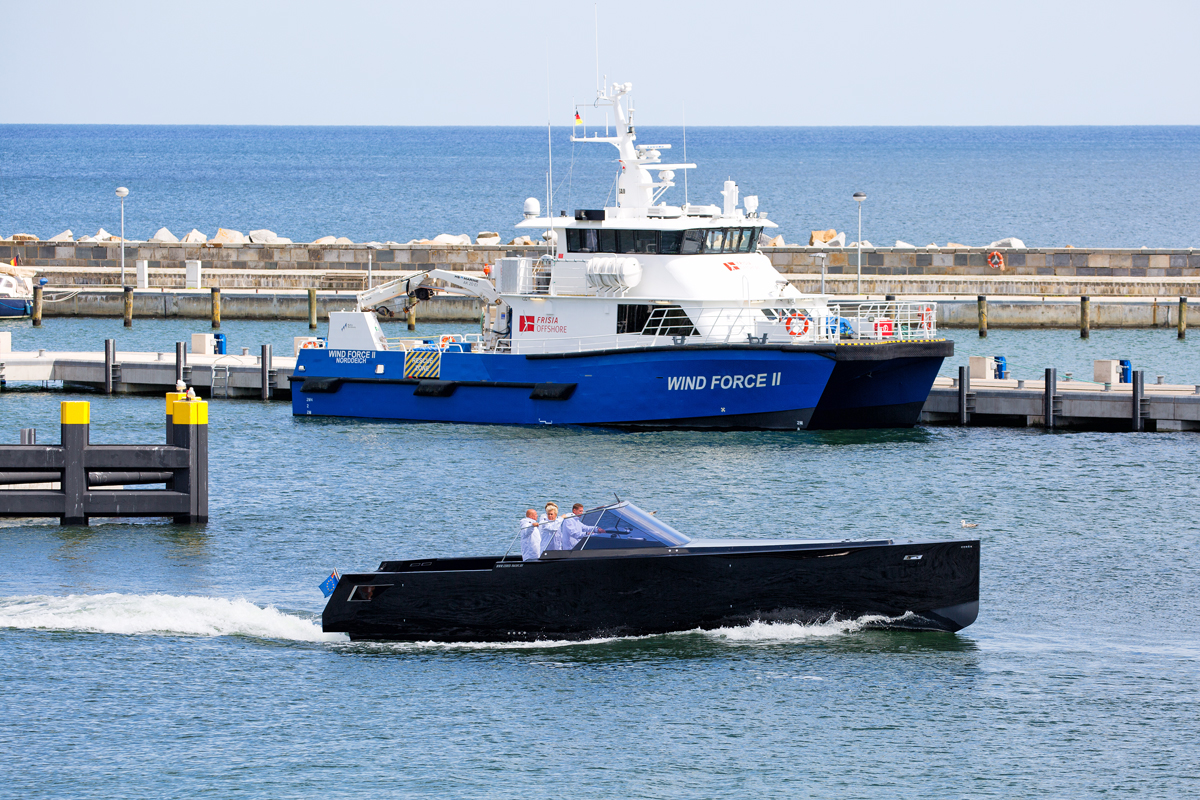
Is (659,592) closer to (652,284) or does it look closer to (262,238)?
(652,284)

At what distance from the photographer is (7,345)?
135 ft

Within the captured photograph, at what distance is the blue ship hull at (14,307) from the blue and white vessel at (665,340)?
25.7m

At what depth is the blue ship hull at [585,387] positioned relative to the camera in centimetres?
3188

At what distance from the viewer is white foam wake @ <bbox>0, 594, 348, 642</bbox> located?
19.6m

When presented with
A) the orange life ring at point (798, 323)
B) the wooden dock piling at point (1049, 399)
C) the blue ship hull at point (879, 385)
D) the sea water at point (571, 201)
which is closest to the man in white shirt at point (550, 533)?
the blue ship hull at point (879, 385)

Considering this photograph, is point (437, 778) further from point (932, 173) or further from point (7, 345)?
point (932, 173)

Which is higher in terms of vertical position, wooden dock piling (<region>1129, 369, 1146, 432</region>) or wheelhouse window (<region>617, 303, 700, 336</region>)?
wheelhouse window (<region>617, 303, 700, 336</region>)

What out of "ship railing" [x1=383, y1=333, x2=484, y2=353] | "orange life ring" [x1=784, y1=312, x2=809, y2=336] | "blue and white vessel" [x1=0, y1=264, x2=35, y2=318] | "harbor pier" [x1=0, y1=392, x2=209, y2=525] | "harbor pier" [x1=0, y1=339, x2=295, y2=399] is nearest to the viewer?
"harbor pier" [x1=0, y1=392, x2=209, y2=525]

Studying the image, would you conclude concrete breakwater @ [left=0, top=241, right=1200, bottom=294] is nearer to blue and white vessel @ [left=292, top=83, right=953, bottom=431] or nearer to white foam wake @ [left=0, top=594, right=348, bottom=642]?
blue and white vessel @ [left=292, top=83, right=953, bottom=431]

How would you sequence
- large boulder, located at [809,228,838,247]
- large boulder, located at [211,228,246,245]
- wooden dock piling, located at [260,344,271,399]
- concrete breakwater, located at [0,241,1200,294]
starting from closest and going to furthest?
wooden dock piling, located at [260,344,271,399]
concrete breakwater, located at [0,241,1200,294]
large boulder, located at [809,228,838,247]
large boulder, located at [211,228,246,245]

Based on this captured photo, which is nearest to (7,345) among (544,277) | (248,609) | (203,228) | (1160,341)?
(544,277)

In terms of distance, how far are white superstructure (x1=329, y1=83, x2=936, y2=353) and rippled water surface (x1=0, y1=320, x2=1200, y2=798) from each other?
5.15 m

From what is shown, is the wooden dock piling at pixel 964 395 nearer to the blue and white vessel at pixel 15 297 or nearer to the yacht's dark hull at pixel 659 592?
the yacht's dark hull at pixel 659 592

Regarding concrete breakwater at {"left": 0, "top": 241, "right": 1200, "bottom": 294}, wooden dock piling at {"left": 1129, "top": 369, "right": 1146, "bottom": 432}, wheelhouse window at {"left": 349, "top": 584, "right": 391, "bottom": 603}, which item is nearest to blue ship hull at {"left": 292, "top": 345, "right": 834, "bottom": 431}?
wooden dock piling at {"left": 1129, "top": 369, "right": 1146, "bottom": 432}
